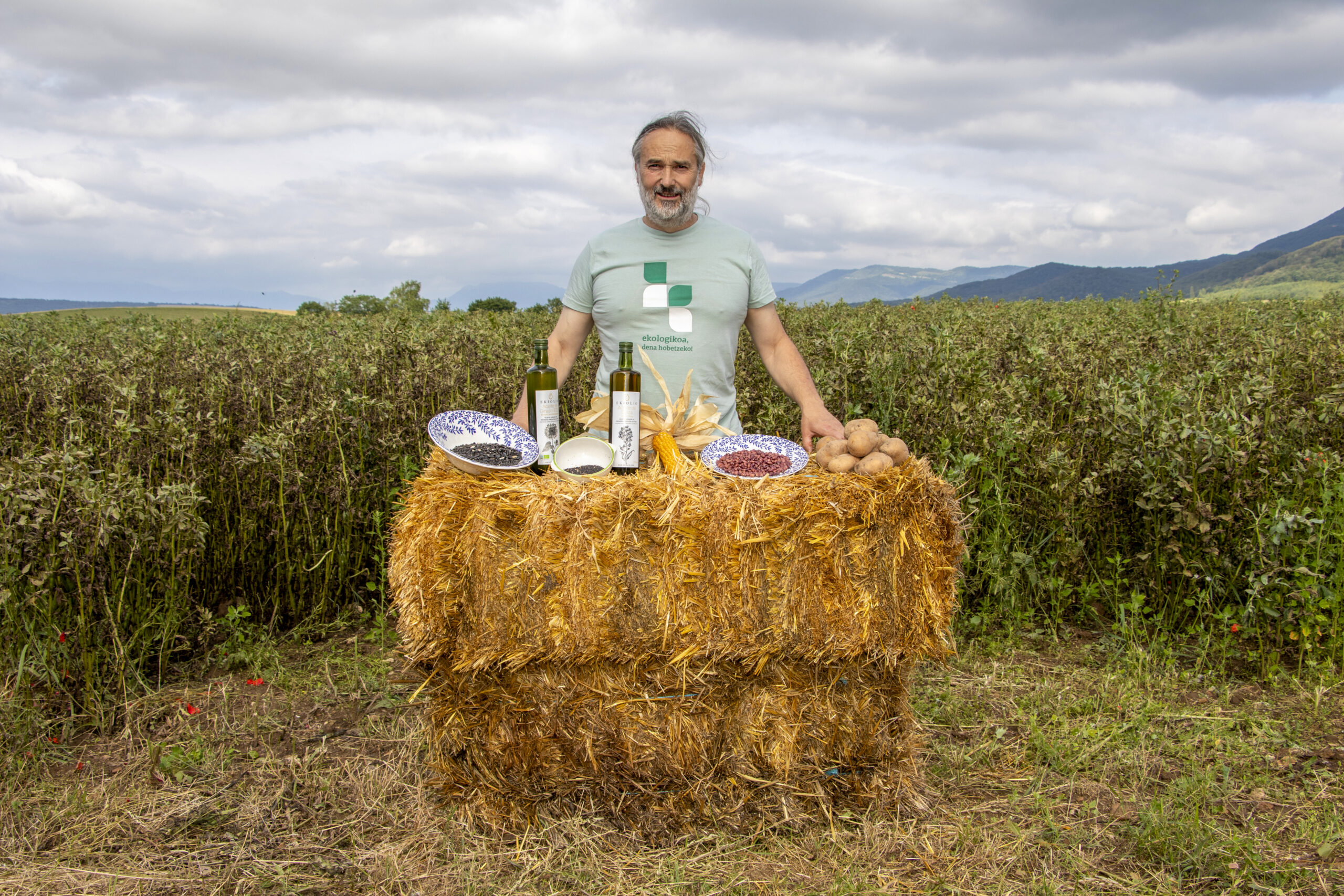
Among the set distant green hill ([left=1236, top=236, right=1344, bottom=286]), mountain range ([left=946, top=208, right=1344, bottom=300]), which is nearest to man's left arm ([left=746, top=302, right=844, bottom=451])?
mountain range ([left=946, top=208, right=1344, bottom=300])

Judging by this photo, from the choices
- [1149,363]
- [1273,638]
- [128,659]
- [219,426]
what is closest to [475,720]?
[128,659]

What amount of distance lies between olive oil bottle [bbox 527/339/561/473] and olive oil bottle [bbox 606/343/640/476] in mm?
187

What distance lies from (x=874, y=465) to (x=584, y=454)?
894 mm

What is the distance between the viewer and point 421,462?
161 inches

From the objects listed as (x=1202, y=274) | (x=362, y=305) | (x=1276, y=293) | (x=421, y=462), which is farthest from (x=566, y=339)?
(x=1202, y=274)

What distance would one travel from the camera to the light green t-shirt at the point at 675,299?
3.06m

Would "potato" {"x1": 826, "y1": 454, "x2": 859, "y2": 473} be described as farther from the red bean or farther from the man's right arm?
the man's right arm

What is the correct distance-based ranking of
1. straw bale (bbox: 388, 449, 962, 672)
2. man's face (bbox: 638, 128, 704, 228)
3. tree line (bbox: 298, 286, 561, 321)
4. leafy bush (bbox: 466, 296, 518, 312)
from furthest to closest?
1. leafy bush (bbox: 466, 296, 518, 312)
2. tree line (bbox: 298, 286, 561, 321)
3. man's face (bbox: 638, 128, 704, 228)
4. straw bale (bbox: 388, 449, 962, 672)

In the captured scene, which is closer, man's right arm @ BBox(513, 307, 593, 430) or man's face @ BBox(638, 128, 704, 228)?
man's face @ BBox(638, 128, 704, 228)

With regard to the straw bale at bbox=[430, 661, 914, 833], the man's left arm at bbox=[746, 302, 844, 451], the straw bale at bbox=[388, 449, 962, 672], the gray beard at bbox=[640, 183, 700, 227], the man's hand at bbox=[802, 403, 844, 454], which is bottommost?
the straw bale at bbox=[430, 661, 914, 833]

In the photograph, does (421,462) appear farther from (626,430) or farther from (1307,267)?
(1307,267)

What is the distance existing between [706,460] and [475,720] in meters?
1.12

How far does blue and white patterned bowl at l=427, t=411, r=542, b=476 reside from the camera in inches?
98.3

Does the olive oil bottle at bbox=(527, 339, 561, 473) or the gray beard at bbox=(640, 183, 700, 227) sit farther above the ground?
the gray beard at bbox=(640, 183, 700, 227)
